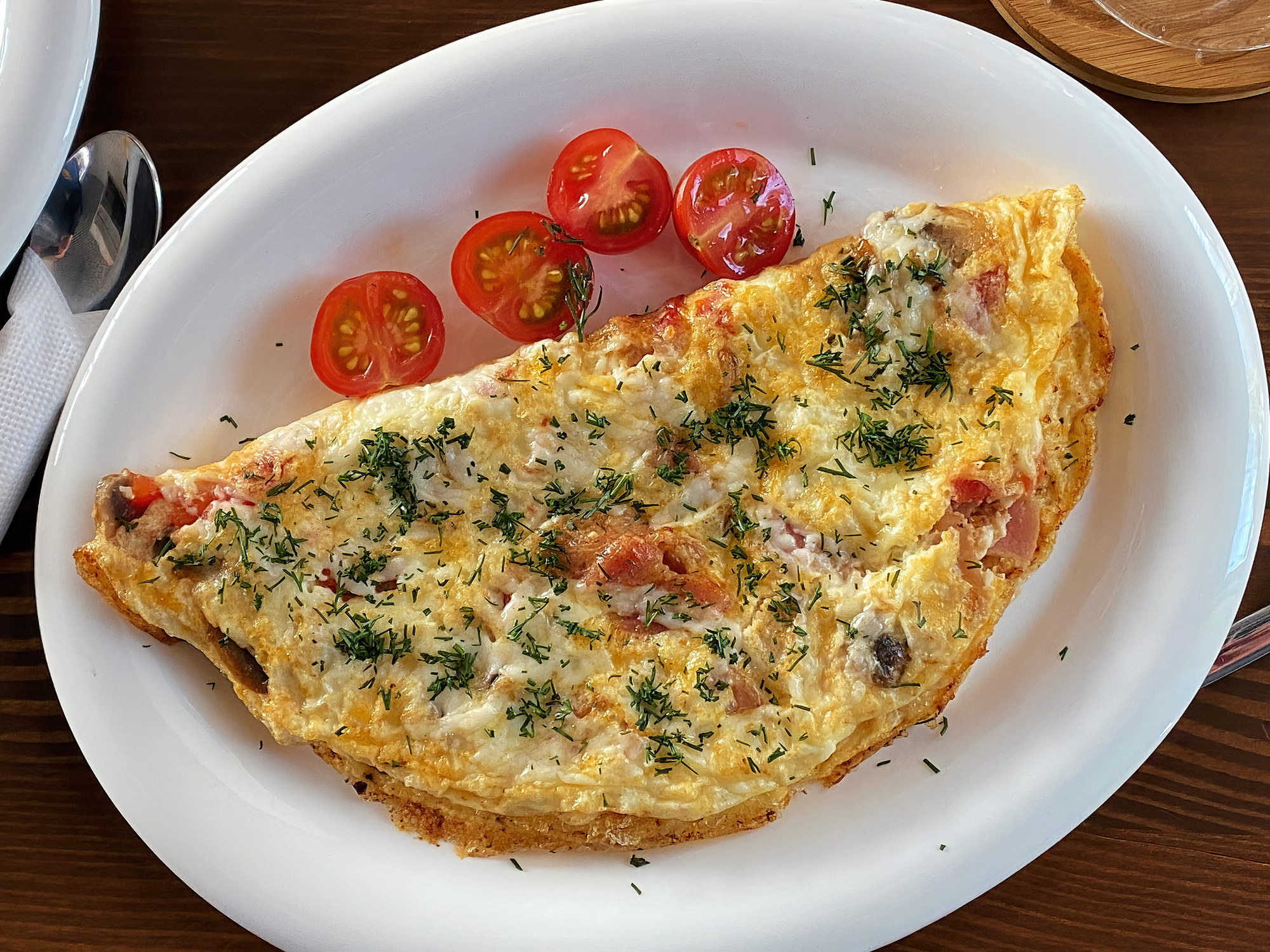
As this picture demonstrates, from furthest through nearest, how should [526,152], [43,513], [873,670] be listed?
1. [526,152]
2. [43,513]
3. [873,670]

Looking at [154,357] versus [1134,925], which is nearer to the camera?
[154,357]

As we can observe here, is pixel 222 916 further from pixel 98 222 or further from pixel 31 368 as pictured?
pixel 98 222

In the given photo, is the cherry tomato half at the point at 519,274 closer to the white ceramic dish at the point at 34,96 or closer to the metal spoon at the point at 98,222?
the metal spoon at the point at 98,222

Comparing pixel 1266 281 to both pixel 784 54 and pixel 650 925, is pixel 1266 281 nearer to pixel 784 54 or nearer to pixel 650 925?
pixel 784 54

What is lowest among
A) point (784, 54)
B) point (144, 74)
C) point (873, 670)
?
point (873, 670)

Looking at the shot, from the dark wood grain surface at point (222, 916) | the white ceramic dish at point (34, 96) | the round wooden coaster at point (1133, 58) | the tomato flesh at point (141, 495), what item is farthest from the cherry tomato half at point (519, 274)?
the round wooden coaster at point (1133, 58)

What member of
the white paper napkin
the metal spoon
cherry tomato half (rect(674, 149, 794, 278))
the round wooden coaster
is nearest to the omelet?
cherry tomato half (rect(674, 149, 794, 278))

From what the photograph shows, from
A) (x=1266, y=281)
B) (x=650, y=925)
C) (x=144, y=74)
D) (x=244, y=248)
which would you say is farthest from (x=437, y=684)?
(x=1266, y=281)
